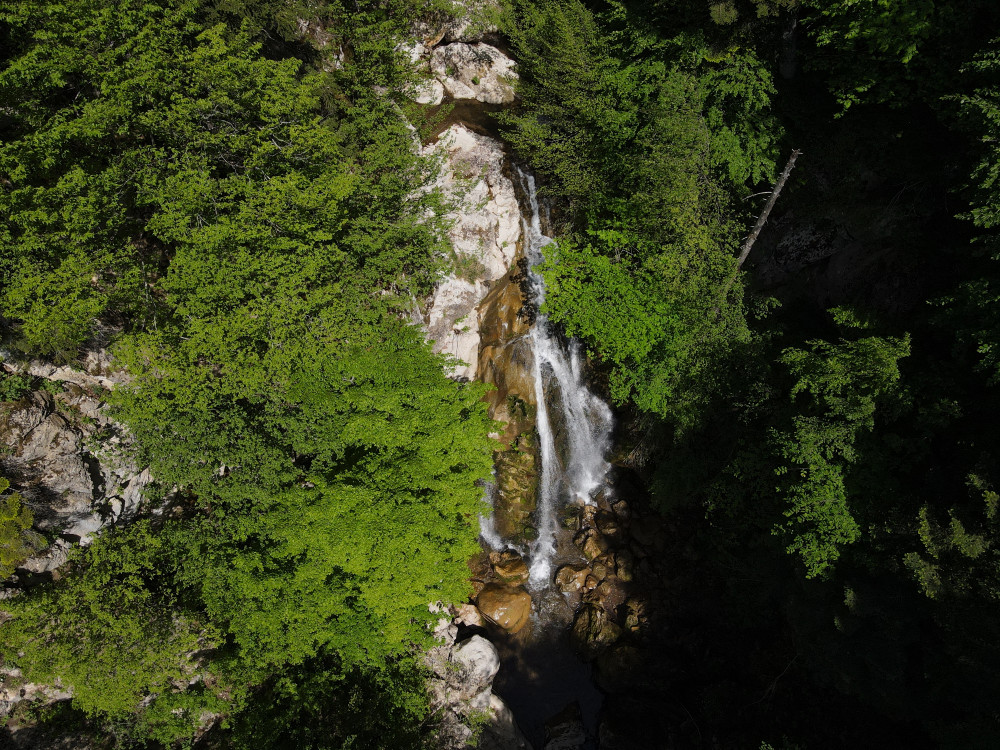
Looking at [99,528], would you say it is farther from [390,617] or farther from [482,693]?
[482,693]

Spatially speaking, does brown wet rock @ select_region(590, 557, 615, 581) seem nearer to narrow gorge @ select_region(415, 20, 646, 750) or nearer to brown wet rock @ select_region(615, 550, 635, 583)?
narrow gorge @ select_region(415, 20, 646, 750)

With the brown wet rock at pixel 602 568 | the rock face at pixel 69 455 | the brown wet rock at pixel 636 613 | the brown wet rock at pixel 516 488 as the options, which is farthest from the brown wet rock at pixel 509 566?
the rock face at pixel 69 455

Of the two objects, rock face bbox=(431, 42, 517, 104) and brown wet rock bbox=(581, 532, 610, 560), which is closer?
brown wet rock bbox=(581, 532, 610, 560)

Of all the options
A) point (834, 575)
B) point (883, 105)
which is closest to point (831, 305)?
point (883, 105)

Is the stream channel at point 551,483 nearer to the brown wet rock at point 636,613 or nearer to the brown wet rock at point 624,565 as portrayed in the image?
the brown wet rock at point 624,565

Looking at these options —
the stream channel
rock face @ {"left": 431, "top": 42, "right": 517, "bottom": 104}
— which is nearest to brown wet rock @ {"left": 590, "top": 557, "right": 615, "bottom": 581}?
the stream channel

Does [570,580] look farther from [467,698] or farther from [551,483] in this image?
[467,698]
